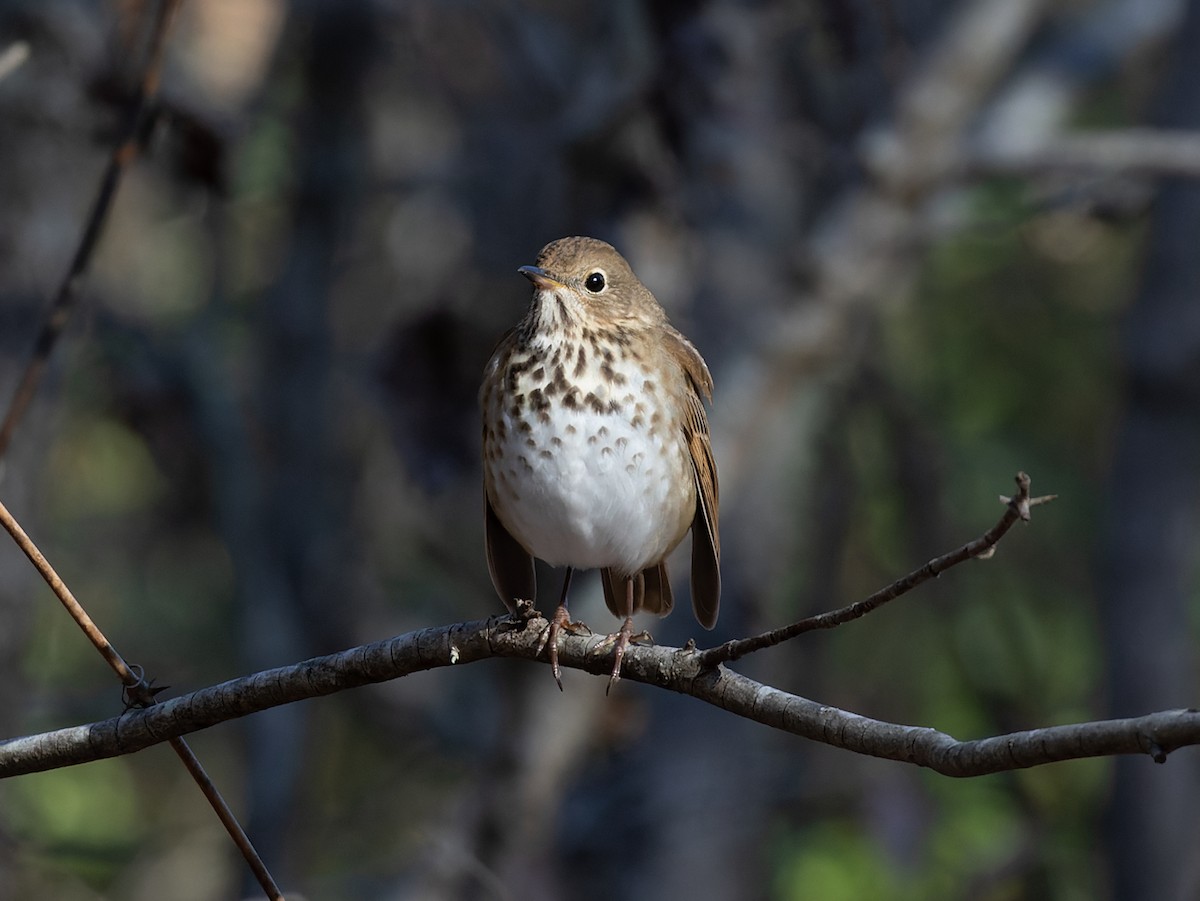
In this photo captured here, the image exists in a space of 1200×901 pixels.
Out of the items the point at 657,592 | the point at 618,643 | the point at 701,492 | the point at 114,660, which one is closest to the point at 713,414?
the point at 657,592

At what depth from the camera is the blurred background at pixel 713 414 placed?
6.13 meters

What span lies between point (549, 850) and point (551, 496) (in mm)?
3100

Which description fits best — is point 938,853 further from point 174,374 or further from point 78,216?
point 78,216

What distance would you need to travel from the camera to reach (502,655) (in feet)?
10.4

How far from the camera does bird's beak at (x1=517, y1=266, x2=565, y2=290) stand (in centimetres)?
412

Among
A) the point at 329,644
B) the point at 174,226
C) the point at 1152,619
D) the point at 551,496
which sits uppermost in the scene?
the point at 174,226

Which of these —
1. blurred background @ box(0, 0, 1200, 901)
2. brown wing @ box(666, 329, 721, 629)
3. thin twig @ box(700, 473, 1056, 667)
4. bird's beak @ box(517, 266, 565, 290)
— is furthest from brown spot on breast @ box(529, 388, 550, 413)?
thin twig @ box(700, 473, 1056, 667)

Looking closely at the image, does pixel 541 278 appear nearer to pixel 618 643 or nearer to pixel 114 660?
pixel 618 643

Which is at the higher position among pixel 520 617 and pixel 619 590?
pixel 619 590

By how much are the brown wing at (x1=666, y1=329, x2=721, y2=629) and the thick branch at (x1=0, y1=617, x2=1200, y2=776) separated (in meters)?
1.10

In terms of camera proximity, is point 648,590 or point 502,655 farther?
point 648,590

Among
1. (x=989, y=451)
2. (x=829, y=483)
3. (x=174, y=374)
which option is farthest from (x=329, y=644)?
(x=989, y=451)

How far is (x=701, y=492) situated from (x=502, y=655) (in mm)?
1362

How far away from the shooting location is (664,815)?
22.2 feet
